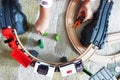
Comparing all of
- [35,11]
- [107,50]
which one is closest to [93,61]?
[107,50]

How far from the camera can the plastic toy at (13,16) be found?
3.27 ft

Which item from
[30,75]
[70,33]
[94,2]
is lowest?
[30,75]

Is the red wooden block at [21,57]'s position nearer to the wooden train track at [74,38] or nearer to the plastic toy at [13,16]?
the plastic toy at [13,16]

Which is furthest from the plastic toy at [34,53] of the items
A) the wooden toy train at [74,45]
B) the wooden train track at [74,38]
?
the wooden train track at [74,38]

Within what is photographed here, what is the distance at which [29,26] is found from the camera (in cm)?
105

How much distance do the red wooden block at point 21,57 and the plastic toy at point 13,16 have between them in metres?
0.08

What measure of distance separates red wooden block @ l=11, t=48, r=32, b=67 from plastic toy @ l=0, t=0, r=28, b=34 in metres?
0.08

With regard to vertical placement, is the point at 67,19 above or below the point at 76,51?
above

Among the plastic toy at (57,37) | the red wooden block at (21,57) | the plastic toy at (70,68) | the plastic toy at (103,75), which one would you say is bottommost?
the plastic toy at (103,75)

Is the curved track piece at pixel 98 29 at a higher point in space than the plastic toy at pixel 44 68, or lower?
higher

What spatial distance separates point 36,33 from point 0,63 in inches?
6.7

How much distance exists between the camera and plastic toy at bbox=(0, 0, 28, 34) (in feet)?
3.27

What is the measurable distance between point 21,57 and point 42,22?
0.14m

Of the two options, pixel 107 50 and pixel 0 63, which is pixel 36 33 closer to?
pixel 0 63
